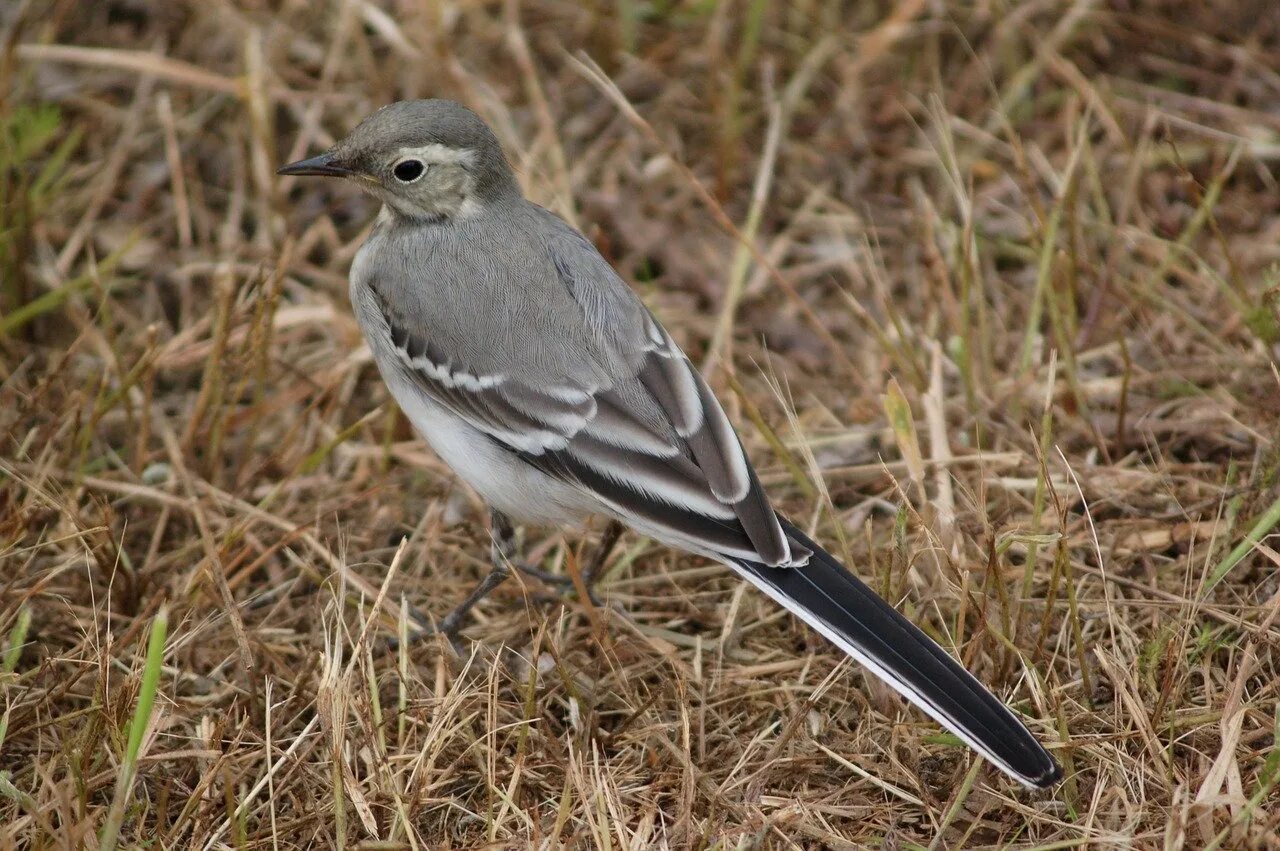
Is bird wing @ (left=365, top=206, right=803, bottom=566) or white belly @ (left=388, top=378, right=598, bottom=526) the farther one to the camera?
white belly @ (left=388, top=378, right=598, bottom=526)

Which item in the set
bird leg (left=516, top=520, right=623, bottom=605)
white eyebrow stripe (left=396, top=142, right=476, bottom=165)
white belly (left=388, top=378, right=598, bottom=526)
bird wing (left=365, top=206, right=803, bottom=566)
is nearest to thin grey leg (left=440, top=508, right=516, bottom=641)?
white belly (left=388, top=378, right=598, bottom=526)

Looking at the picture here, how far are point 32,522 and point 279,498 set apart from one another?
3.01ft

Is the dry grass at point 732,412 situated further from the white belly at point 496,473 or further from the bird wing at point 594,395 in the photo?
the bird wing at point 594,395

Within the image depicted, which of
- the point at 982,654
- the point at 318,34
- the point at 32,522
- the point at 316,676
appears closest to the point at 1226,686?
the point at 982,654

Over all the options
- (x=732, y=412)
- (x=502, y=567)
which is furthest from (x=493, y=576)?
(x=732, y=412)

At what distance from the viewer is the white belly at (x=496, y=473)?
452 cm

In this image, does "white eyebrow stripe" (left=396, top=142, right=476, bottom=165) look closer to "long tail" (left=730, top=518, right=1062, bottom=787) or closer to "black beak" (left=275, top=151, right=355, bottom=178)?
"black beak" (left=275, top=151, right=355, bottom=178)

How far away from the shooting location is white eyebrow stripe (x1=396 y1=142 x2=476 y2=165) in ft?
15.6

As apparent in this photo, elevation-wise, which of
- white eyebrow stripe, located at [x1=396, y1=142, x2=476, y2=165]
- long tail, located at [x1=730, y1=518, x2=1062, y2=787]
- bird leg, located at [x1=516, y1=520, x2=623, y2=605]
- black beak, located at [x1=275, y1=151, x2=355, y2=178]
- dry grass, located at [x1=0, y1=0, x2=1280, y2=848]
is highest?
white eyebrow stripe, located at [x1=396, y1=142, x2=476, y2=165]

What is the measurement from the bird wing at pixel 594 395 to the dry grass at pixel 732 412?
463 mm

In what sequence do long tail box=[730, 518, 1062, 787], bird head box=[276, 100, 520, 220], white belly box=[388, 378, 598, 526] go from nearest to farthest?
long tail box=[730, 518, 1062, 787]
white belly box=[388, 378, 598, 526]
bird head box=[276, 100, 520, 220]

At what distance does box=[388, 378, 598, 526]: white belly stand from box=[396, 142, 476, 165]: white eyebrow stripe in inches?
30.4

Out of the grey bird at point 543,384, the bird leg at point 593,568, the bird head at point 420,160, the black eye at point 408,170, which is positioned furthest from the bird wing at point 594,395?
the bird leg at point 593,568

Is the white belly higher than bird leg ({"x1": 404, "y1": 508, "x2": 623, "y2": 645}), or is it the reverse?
the white belly
